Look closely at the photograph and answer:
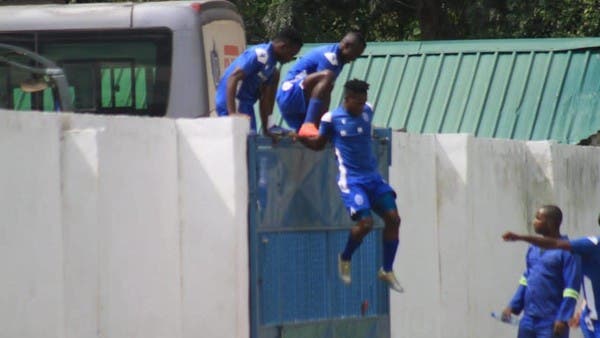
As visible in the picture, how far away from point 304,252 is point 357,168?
891mm

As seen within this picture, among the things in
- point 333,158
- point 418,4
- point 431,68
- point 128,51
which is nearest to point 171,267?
point 333,158

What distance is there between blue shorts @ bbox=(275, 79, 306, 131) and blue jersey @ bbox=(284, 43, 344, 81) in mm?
107

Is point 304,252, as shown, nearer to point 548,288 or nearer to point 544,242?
point 548,288

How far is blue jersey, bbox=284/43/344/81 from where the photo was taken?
11445 millimetres

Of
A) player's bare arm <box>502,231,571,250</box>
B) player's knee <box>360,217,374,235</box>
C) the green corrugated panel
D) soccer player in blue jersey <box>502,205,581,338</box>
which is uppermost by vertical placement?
the green corrugated panel

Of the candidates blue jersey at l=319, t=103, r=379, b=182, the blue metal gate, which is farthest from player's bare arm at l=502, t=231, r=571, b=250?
the blue metal gate

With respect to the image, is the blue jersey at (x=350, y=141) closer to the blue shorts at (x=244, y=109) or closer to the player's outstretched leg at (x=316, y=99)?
the player's outstretched leg at (x=316, y=99)

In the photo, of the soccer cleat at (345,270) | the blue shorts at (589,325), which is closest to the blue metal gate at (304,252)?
the soccer cleat at (345,270)

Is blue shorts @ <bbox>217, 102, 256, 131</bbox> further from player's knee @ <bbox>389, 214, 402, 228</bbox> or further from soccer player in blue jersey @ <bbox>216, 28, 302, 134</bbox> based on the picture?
player's knee @ <bbox>389, 214, 402, 228</bbox>

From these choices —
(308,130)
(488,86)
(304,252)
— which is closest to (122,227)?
(308,130)

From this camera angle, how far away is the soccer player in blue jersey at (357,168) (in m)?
10.7

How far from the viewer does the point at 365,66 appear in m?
20.7

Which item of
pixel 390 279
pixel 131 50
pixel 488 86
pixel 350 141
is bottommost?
pixel 390 279

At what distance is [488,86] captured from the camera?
20016mm
